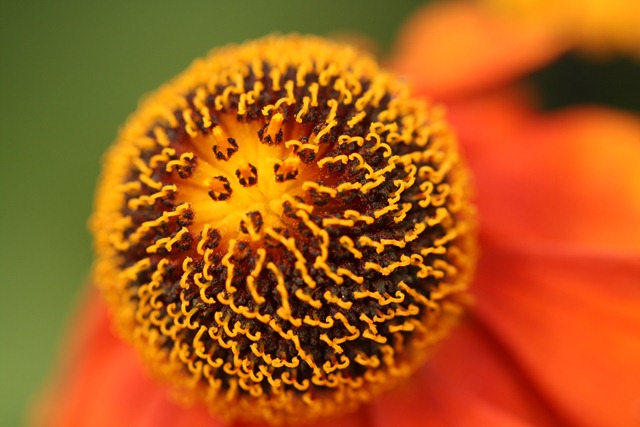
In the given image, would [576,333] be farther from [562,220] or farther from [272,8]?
[272,8]

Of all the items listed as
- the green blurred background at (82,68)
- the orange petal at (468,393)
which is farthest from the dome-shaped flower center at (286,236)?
the green blurred background at (82,68)

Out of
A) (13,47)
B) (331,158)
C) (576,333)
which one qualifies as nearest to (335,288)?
(331,158)

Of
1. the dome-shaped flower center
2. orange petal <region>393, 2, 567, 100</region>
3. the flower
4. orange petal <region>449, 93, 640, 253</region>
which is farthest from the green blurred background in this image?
the dome-shaped flower center

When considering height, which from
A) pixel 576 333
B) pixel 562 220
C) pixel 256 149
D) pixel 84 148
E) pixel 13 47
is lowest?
pixel 576 333

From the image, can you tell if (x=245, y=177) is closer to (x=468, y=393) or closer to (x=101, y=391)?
(x=468, y=393)

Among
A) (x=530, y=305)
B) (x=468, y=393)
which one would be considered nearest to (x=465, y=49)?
(x=530, y=305)

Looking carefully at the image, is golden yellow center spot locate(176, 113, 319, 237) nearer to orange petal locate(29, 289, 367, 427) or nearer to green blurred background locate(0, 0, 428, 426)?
orange petal locate(29, 289, 367, 427)

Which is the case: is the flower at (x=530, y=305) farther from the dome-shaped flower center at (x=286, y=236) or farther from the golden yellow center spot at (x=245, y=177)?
the golden yellow center spot at (x=245, y=177)
